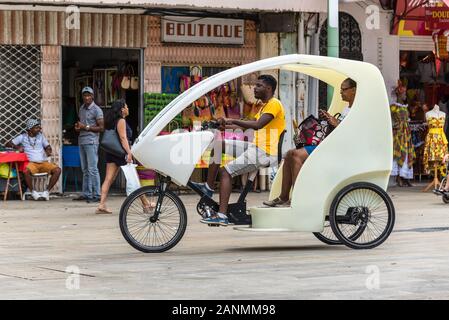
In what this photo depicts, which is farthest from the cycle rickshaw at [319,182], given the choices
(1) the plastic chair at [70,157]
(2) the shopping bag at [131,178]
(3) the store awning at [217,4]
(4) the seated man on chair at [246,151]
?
(1) the plastic chair at [70,157]

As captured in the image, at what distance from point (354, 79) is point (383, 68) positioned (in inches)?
459

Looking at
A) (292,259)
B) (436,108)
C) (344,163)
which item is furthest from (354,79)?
(436,108)

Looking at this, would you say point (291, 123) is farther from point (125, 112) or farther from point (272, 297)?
point (272, 297)

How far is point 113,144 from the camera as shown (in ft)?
57.1

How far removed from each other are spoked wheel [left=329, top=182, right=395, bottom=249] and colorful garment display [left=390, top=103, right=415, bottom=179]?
11.0 metres

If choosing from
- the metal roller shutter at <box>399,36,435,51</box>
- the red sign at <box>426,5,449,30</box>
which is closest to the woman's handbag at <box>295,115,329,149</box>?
the red sign at <box>426,5,449,30</box>

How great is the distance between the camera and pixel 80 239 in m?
14.5

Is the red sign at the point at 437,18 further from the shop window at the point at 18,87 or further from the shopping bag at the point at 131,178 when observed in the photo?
the shopping bag at the point at 131,178

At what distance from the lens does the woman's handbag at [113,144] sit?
1739cm

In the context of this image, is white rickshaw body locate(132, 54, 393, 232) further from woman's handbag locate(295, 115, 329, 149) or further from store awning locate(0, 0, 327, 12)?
store awning locate(0, 0, 327, 12)

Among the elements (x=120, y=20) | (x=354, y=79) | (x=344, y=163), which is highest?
(x=120, y=20)

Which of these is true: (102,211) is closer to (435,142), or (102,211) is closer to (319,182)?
(319,182)

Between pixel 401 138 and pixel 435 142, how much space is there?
93cm

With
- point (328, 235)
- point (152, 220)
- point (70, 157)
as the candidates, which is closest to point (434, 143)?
point (70, 157)
